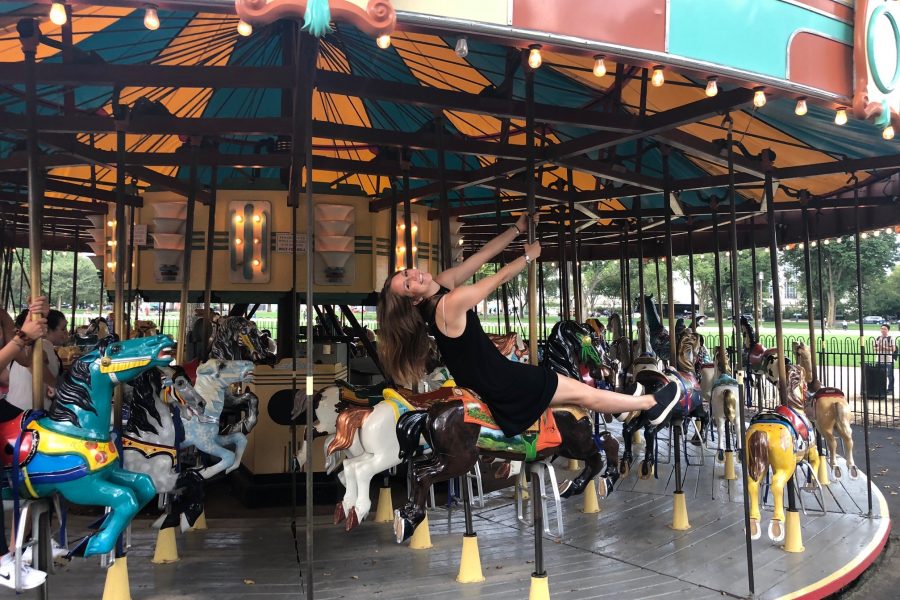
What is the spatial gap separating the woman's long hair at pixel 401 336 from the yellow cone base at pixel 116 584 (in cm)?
215

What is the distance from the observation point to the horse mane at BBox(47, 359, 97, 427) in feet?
12.3

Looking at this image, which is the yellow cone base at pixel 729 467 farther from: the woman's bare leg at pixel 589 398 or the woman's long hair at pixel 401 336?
the woman's long hair at pixel 401 336

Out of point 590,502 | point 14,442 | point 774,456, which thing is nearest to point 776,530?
point 774,456

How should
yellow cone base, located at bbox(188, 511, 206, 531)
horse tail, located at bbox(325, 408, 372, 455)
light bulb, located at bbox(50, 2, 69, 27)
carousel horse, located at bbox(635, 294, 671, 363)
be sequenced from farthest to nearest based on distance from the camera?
carousel horse, located at bbox(635, 294, 671, 363), yellow cone base, located at bbox(188, 511, 206, 531), horse tail, located at bbox(325, 408, 372, 455), light bulb, located at bbox(50, 2, 69, 27)

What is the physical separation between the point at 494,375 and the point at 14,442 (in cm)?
257

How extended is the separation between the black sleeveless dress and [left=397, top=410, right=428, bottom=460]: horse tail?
636 millimetres

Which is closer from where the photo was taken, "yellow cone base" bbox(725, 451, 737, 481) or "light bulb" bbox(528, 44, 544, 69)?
"light bulb" bbox(528, 44, 544, 69)

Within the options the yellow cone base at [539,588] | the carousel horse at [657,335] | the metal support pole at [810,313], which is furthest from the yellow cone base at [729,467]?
the yellow cone base at [539,588]

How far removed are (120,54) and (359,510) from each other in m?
4.75

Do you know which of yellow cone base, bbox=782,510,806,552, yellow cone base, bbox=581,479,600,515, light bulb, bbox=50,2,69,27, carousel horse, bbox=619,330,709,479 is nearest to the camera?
light bulb, bbox=50,2,69,27

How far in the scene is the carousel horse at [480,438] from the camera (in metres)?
4.10

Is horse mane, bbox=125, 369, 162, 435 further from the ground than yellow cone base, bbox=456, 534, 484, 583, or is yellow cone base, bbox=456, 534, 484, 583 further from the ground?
Result: horse mane, bbox=125, 369, 162, 435

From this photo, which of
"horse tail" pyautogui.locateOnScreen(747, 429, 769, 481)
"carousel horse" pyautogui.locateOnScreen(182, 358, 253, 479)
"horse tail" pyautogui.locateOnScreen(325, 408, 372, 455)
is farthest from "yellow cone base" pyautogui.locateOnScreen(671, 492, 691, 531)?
"carousel horse" pyautogui.locateOnScreen(182, 358, 253, 479)

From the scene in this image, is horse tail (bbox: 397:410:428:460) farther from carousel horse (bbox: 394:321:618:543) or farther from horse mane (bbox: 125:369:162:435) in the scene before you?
horse mane (bbox: 125:369:162:435)
